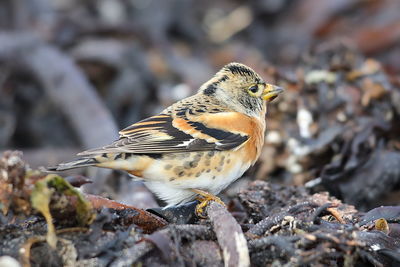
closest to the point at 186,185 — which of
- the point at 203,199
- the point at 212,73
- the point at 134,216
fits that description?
the point at 203,199

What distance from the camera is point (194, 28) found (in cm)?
613

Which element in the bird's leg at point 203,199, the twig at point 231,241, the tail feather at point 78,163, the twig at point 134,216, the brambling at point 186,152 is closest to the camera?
the twig at point 231,241

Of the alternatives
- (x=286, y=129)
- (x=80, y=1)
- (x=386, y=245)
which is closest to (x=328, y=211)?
(x=386, y=245)

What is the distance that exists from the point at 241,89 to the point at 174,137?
73 cm

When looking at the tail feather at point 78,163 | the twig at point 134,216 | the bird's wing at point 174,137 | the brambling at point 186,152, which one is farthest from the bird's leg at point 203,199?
the tail feather at point 78,163

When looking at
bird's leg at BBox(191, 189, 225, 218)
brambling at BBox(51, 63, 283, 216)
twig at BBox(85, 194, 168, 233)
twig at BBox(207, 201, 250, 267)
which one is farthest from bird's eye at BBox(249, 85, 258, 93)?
twig at BBox(207, 201, 250, 267)

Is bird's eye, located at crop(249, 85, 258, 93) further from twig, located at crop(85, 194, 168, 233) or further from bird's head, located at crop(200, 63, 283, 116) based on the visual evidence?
twig, located at crop(85, 194, 168, 233)

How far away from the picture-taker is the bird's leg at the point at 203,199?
2.77 metres

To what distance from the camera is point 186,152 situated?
302cm

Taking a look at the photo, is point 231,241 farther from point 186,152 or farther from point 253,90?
point 253,90

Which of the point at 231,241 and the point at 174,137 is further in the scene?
the point at 174,137

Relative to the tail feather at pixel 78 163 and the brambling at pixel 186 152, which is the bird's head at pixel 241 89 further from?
the tail feather at pixel 78 163

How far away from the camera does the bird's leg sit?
277cm

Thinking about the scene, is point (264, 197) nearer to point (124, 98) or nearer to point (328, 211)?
point (328, 211)
